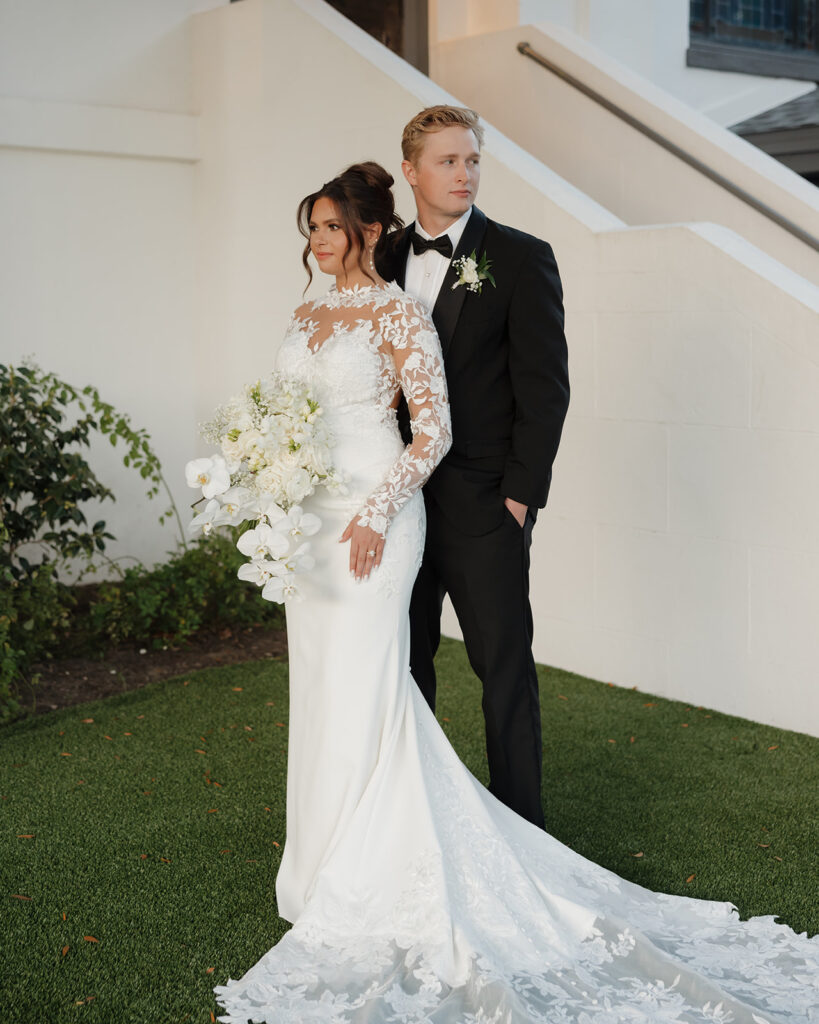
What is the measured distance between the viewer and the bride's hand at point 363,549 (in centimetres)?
288

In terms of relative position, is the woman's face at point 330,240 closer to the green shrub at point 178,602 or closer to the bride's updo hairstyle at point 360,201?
the bride's updo hairstyle at point 360,201

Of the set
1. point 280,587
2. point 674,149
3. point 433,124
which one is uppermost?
point 674,149

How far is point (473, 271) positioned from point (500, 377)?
0.30 m

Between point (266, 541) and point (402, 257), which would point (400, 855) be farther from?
point (402, 257)

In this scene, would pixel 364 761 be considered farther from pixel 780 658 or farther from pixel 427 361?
pixel 780 658

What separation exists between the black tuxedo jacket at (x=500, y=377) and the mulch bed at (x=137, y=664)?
7.49 feet

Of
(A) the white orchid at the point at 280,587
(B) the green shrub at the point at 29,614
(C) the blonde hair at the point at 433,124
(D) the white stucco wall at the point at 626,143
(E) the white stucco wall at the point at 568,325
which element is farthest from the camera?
(D) the white stucco wall at the point at 626,143

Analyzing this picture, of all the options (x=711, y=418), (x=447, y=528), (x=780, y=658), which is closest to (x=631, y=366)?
(x=711, y=418)

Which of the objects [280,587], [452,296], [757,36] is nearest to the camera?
[280,587]

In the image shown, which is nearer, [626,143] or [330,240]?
[330,240]

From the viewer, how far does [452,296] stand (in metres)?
3.23

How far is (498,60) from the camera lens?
6809mm

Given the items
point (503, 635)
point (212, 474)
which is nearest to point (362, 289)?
point (212, 474)

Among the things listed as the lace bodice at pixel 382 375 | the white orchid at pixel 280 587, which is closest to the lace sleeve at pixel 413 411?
the lace bodice at pixel 382 375
